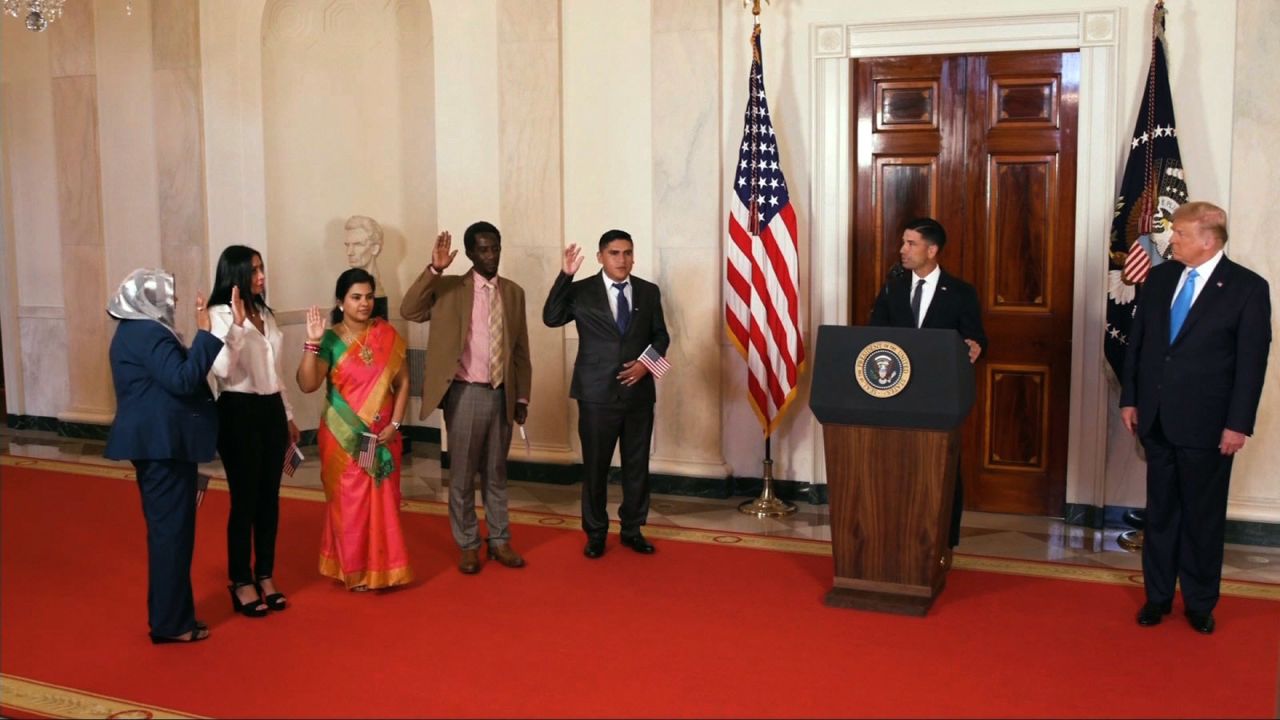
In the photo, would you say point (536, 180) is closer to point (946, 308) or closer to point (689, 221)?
point (689, 221)

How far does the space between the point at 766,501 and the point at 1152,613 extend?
2.72 metres

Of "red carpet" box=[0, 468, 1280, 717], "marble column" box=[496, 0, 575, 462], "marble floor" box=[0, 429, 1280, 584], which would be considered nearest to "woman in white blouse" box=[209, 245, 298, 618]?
"red carpet" box=[0, 468, 1280, 717]

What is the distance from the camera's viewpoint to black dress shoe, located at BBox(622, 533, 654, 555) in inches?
265

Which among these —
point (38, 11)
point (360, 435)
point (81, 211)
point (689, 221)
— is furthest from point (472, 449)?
point (81, 211)

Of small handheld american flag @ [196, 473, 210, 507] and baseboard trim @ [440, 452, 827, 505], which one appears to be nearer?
small handheld american flag @ [196, 473, 210, 507]

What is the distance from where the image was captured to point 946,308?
20.5ft

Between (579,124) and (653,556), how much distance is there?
3139mm

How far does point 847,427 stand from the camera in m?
5.69

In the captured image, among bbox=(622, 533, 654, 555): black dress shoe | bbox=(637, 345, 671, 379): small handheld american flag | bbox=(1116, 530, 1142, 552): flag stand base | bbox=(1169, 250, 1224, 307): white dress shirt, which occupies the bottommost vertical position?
bbox=(1116, 530, 1142, 552): flag stand base

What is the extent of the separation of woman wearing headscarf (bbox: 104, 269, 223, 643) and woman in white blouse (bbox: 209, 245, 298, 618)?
24cm

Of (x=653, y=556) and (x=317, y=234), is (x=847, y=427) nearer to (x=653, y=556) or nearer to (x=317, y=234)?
(x=653, y=556)

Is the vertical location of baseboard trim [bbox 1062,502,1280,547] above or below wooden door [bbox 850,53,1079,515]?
below

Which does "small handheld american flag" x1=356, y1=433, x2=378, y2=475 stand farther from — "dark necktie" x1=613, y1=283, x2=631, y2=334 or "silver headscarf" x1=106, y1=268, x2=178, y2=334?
"dark necktie" x1=613, y1=283, x2=631, y2=334

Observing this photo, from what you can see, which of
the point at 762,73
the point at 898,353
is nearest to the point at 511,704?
the point at 898,353
